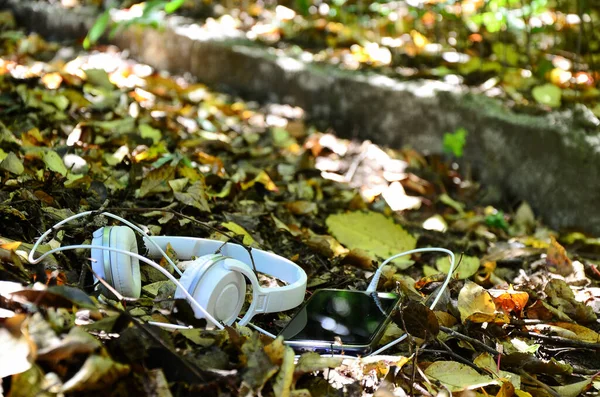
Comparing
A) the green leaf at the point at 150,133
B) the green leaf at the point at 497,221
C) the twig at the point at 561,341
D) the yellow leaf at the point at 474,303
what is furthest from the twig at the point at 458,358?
the green leaf at the point at 150,133

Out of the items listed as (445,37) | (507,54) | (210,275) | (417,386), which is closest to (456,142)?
(507,54)

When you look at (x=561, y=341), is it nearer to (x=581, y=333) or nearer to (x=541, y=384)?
(x=581, y=333)

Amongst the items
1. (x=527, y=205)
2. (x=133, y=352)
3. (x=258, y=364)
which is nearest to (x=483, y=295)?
(x=258, y=364)

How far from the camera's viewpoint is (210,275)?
4.18ft

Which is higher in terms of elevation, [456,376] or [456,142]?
[456,376]

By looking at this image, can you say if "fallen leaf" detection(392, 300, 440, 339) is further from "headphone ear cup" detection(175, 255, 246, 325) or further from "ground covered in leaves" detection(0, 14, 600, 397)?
"headphone ear cup" detection(175, 255, 246, 325)

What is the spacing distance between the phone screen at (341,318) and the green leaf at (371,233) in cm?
52

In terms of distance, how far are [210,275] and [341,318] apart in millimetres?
384

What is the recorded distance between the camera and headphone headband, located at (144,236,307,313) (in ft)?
4.83

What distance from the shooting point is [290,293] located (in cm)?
149

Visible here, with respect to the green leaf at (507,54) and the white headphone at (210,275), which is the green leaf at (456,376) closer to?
the white headphone at (210,275)

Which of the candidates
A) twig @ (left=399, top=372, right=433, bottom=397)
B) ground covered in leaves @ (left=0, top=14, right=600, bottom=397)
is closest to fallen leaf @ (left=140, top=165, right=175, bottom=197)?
ground covered in leaves @ (left=0, top=14, right=600, bottom=397)

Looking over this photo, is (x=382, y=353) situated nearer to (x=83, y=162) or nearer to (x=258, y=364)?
(x=258, y=364)

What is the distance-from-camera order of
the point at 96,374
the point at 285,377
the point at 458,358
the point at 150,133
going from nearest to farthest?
1. the point at 96,374
2. the point at 285,377
3. the point at 458,358
4. the point at 150,133
